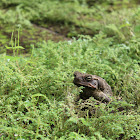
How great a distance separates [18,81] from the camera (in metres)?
2.91

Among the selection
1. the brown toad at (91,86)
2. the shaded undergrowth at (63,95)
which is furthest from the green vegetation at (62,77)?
the brown toad at (91,86)

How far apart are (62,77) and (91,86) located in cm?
50

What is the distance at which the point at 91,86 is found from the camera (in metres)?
2.83

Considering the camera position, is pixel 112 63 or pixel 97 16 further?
pixel 97 16

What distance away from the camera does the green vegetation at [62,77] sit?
2.37 m

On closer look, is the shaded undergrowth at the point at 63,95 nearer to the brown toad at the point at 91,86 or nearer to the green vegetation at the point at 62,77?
the green vegetation at the point at 62,77

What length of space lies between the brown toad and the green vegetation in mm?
129

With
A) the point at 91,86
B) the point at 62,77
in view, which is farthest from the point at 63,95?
the point at 91,86

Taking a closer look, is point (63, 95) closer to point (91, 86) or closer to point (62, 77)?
point (62, 77)

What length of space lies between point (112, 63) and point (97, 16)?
10.5 feet

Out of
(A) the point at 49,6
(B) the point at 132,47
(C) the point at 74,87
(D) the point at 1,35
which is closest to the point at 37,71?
(C) the point at 74,87

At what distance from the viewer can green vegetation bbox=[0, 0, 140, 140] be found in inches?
93.4

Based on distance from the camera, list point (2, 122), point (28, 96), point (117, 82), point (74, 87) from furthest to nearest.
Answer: point (117, 82) → point (74, 87) → point (28, 96) → point (2, 122)

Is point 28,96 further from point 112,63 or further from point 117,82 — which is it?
point 112,63
